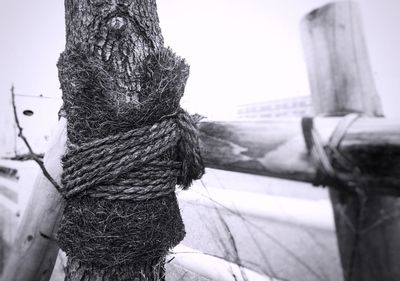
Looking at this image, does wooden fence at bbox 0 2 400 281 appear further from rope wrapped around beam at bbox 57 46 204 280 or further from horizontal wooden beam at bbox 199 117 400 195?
rope wrapped around beam at bbox 57 46 204 280

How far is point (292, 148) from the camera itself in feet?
1.79

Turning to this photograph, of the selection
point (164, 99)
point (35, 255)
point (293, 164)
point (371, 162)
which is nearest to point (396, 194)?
point (371, 162)

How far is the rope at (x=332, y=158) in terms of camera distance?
486mm

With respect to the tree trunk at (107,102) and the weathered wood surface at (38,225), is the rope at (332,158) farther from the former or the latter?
the weathered wood surface at (38,225)

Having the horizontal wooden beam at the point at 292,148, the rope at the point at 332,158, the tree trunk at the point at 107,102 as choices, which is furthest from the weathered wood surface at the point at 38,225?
the rope at the point at 332,158

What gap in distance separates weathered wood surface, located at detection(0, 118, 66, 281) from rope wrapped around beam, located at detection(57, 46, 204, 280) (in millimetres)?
287

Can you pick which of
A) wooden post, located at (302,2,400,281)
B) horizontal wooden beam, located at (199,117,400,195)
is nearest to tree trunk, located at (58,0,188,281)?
horizontal wooden beam, located at (199,117,400,195)

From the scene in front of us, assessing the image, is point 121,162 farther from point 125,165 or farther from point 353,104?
point 353,104

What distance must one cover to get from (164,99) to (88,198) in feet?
0.98

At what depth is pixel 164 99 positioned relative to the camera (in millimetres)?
681

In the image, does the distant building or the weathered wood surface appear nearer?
the distant building

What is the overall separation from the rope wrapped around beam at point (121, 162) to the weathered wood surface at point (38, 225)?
0.94ft

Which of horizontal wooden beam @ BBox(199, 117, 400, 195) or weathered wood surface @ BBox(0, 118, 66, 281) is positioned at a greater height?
horizontal wooden beam @ BBox(199, 117, 400, 195)

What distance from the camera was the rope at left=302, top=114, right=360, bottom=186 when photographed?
49 cm
